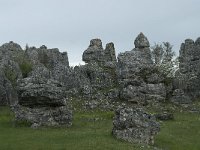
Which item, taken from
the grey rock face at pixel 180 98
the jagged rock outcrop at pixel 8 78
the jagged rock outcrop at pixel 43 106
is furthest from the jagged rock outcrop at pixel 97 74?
the jagged rock outcrop at pixel 43 106

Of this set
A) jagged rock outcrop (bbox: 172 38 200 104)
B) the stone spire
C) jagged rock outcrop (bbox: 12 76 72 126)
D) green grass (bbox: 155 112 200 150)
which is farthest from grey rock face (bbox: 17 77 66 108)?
the stone spire

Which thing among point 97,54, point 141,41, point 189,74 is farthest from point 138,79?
point 97,54

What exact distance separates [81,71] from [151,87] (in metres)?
17.0

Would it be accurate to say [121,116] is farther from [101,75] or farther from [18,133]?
[101,75]

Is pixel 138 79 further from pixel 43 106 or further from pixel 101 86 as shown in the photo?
pixel 43 106

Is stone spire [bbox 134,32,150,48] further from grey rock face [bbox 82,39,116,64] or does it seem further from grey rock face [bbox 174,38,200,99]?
grey rock face [bbox 174,38,200,99]

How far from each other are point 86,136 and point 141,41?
64059mm

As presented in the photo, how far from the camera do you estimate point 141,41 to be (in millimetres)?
104312

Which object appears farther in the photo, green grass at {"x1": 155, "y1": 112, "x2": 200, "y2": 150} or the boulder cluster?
the boulder cluster

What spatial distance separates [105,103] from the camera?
2840 inches

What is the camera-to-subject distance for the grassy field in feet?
124

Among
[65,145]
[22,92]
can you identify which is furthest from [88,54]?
[65,145]

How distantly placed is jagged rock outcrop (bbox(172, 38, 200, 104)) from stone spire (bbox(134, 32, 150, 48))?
339 inches

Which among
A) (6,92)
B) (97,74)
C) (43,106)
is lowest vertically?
(43,106)
